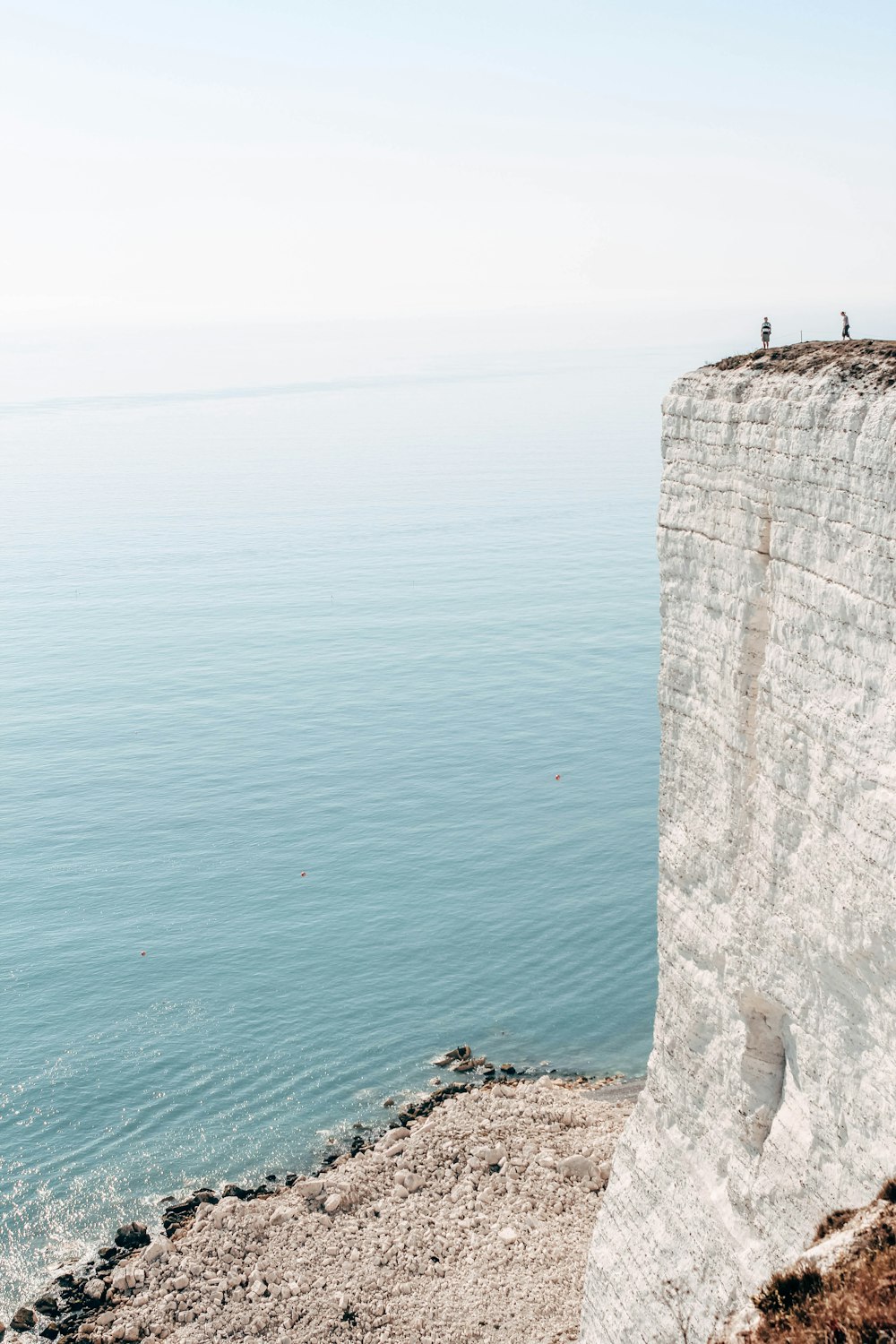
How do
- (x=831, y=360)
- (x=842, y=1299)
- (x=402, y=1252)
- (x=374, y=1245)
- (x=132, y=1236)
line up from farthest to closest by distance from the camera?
(x=132, y=1236)
(x=374, y=1245)
(x=402, y=1252)
(x=831, y=360)
(x=842, y=1299)

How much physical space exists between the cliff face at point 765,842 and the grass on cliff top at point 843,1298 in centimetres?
166

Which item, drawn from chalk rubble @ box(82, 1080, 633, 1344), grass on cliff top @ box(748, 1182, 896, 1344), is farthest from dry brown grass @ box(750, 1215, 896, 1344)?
chalk rubble @ box(82, 1080, 633, 1344)

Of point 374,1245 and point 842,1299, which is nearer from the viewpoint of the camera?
point 842,1299

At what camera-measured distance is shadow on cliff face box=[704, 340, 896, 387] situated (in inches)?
688

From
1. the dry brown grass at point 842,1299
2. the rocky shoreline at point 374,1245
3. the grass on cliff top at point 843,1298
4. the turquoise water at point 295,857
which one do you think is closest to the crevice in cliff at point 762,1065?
the grass on cliff top at point 843,1298

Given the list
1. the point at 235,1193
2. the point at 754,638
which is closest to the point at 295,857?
the point at 235,1193

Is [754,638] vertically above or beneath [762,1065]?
above

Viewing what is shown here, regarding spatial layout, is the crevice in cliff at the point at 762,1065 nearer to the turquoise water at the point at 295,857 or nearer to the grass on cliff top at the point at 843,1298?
the grass on cliff top at the point at 843,1298

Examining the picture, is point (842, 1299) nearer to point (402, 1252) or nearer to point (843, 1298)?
point (843, 1298)

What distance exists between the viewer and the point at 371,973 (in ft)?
163

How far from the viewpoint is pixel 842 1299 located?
14398 millimetres

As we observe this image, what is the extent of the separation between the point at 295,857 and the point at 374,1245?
28347mm

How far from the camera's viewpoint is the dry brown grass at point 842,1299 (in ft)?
45.0

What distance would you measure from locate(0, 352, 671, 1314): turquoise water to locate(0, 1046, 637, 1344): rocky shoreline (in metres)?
2.14
